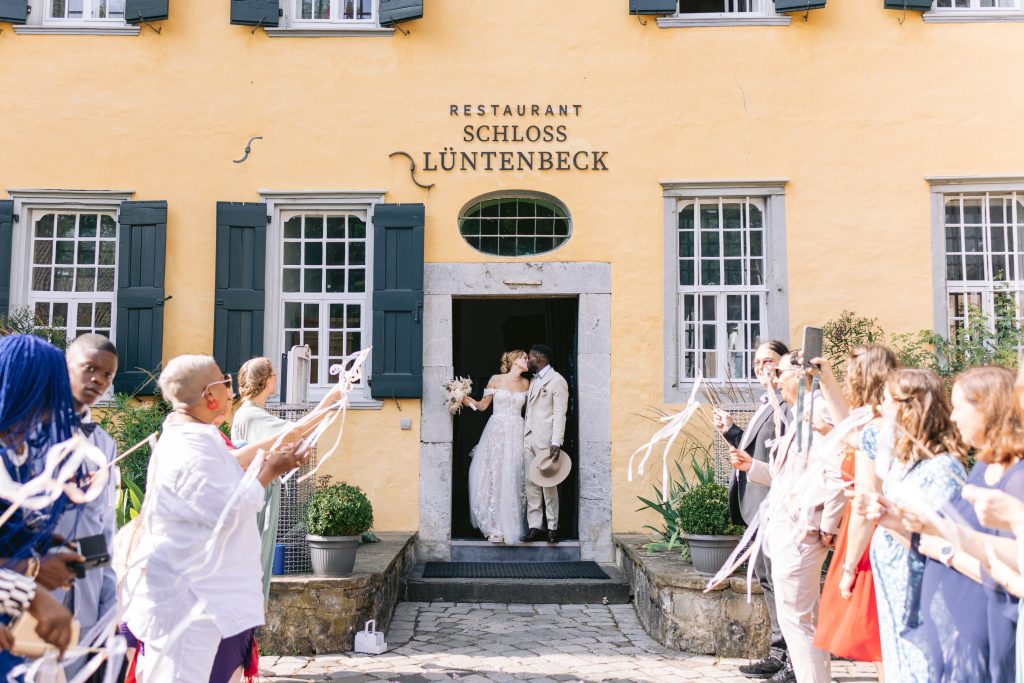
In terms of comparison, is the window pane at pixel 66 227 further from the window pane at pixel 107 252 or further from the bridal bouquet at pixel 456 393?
the bridal bouquet at pixel 456 393

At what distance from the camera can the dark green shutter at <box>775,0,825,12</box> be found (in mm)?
7918

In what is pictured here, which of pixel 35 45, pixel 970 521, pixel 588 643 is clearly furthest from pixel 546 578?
pixel 35 45

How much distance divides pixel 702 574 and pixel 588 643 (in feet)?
2.84

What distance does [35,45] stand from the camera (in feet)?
26.2

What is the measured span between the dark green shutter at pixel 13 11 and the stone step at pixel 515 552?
595cm

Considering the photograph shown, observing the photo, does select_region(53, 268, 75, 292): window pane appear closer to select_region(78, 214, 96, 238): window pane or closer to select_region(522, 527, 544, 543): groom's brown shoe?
select_region(78, 214, 96, 238): window pane

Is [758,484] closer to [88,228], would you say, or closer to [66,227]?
[88,228]

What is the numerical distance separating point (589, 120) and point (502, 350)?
3.97 meters

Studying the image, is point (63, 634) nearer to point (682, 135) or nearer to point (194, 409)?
point (194, 409)

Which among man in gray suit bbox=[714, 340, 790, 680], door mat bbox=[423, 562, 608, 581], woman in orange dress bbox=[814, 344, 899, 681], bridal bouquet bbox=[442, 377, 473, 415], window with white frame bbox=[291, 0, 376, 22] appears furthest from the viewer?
window with white frame bbox=[291, 0, 376, 22]

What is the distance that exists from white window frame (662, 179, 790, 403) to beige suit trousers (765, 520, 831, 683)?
353cm

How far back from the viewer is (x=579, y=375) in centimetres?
787

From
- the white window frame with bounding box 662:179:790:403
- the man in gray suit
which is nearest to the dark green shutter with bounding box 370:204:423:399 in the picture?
the white window frame with bounding box 662:179:790:403

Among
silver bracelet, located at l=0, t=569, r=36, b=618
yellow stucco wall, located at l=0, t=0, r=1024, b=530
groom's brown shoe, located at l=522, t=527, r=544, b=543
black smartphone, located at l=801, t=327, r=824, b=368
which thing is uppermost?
yellow stucco wall, located at l=0, t=0, r=1024, b=530
